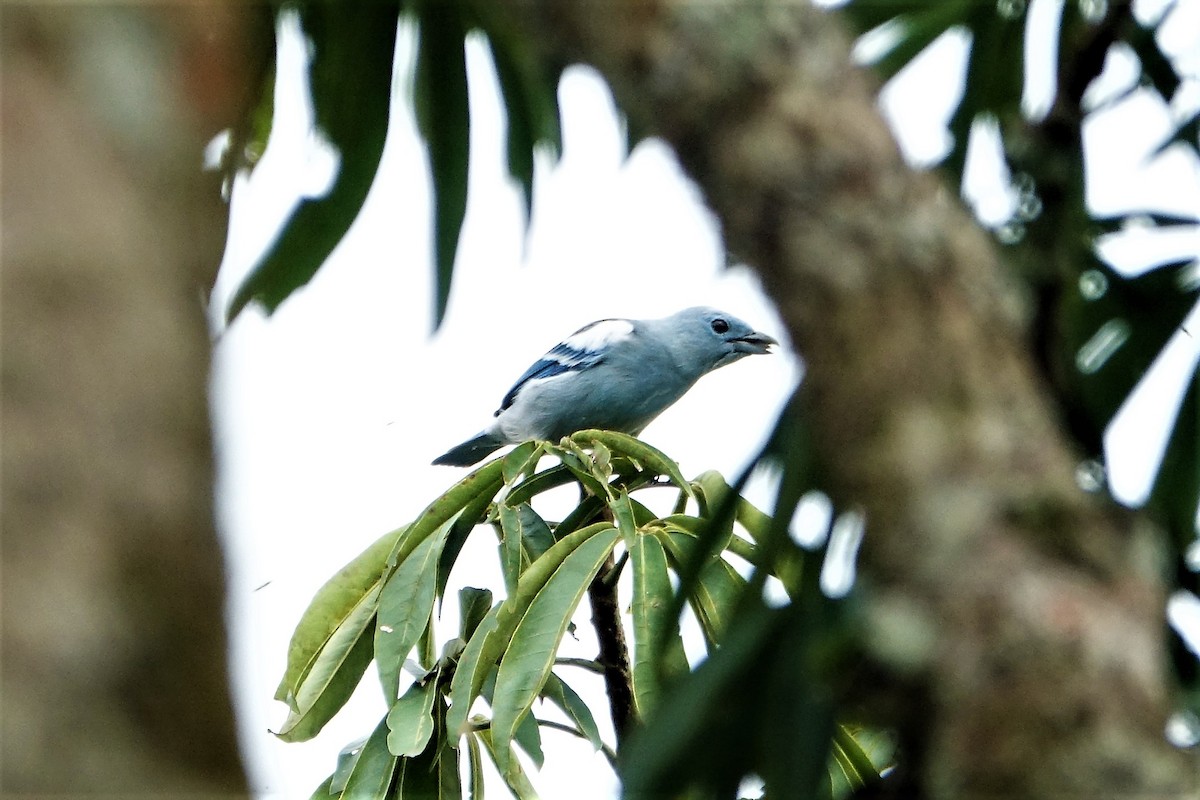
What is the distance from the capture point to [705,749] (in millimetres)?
1950

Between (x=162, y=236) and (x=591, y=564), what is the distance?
2061 mm

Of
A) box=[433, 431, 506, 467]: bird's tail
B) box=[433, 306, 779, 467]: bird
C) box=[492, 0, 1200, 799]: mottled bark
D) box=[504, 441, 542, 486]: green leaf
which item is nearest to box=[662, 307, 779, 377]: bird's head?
box=[433, 306, 779, 467]: bird

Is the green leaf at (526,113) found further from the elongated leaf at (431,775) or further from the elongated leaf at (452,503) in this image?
the elongated leaf at (431,775)

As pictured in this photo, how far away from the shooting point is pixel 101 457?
857mm

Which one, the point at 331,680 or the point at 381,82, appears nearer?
the point at 331,680

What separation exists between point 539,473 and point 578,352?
3088 millimetres

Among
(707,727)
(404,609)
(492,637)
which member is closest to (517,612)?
(492,637)

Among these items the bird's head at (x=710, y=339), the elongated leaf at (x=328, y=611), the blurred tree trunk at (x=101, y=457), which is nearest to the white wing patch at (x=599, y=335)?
the bird's head at (x=710, y=339)

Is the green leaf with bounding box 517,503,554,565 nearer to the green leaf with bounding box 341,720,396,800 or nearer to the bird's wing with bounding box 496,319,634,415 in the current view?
the green leaf with bounding box 341,720,396,800

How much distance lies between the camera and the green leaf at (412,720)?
2910 mm

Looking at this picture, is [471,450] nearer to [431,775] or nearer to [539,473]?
[539,473]

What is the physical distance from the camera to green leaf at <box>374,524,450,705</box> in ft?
9.82

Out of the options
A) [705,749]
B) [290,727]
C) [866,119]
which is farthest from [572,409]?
[866,119]

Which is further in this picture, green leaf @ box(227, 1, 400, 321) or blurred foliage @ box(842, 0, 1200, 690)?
green leaf @ box(227, 1, 400, 321)
